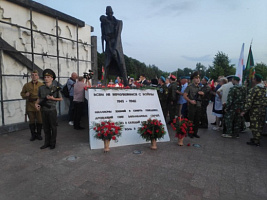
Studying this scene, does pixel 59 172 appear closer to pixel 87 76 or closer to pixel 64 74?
pixel 87 76

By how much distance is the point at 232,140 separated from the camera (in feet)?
17.7

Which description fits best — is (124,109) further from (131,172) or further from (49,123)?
(131,172)

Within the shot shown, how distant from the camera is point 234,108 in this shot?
5504 mm

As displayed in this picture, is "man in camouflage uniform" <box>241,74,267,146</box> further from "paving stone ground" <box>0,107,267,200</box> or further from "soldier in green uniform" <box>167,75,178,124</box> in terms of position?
"soldier in green uniform" <box>167,75,178,124</box>

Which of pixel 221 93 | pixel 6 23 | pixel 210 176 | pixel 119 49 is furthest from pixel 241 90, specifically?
pixel 6 23

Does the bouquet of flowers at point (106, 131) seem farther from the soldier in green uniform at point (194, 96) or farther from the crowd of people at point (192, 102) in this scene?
the soldier in green uniform at point (194, 96)

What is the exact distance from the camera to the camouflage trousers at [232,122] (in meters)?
5.58

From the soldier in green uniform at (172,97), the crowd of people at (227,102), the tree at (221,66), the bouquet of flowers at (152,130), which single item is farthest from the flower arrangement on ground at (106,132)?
the tree at (221,66)

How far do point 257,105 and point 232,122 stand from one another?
39.6 inches

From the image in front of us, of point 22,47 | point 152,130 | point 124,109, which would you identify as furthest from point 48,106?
point 22,47

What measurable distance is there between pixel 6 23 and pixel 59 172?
4782 mm

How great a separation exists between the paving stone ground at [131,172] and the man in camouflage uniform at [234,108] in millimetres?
810

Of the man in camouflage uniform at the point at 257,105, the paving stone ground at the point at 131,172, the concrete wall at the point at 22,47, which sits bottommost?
the paving stone ground at the point at 131,172

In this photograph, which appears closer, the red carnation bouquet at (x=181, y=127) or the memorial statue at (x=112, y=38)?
the red carnation bouquet at (x=181, y=127)
